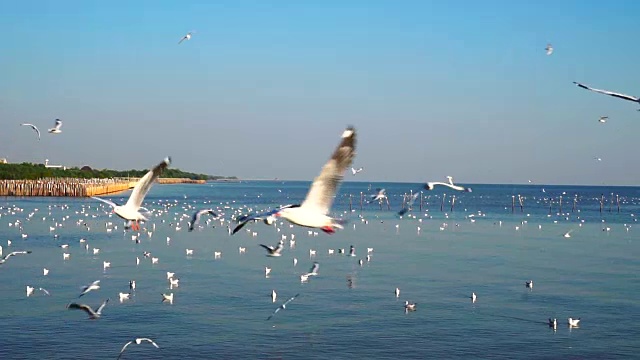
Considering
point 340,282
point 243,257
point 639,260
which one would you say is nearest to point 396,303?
point 340,282

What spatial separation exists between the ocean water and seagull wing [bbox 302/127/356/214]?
1353cm

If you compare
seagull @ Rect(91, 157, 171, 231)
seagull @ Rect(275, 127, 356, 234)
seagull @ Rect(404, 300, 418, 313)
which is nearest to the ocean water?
seagull @ Rect(404, 300, 418, 313)

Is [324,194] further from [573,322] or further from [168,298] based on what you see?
[168,298]

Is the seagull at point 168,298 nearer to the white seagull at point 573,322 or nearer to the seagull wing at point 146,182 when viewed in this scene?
the white seagull at point 573,322

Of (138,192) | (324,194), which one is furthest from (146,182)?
(324,194)

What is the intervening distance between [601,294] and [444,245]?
908 inches

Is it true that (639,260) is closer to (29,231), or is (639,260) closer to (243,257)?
(243,257)

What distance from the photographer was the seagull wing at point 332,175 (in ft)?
33.1

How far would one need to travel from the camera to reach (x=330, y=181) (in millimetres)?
10758

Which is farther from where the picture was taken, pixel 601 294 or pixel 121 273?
pixel 121 273

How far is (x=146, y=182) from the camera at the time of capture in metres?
13.9

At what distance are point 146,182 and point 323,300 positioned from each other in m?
19.4

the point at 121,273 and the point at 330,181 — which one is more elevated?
the point at 330,181

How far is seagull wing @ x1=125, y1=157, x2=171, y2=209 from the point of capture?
13.7m
